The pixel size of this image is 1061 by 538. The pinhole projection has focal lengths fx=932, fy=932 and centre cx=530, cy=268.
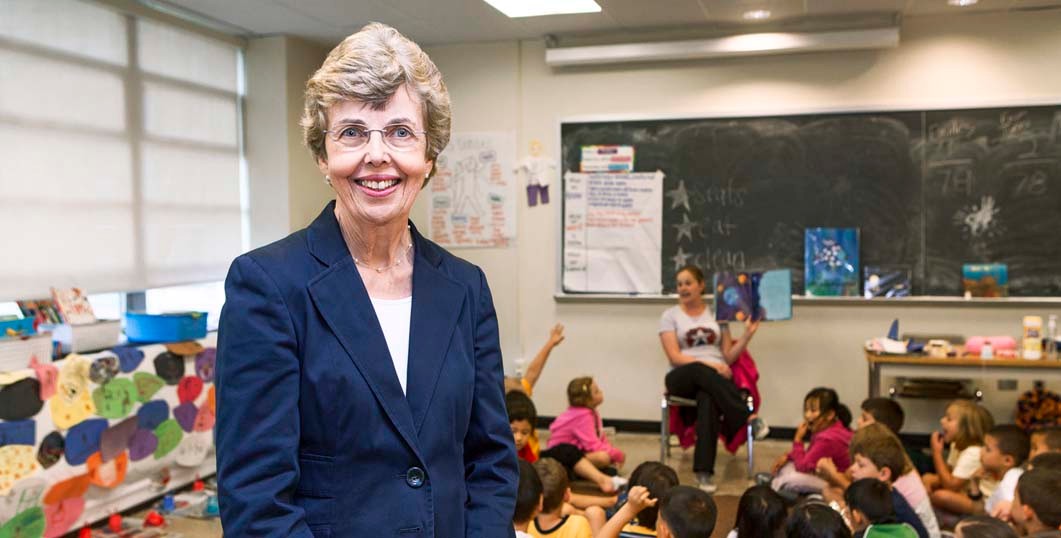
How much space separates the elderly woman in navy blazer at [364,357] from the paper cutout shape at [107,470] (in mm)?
3000

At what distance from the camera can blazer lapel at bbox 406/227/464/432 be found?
45.6 inches

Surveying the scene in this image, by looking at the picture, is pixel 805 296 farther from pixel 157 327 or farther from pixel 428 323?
pixel 428 323

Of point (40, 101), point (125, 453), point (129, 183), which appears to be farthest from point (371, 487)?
point (129, 183)

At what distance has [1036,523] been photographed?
2.79m

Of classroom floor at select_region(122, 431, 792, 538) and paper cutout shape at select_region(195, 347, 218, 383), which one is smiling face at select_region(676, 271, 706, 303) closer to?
classroom floor at select_region(122, 431, 792, 538)

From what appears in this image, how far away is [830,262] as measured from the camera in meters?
5.34

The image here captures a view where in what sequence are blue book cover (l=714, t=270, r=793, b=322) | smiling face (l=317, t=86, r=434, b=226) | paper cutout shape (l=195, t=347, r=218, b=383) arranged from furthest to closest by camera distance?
blue book cover (l=714, t=270, r=793, b=322) < paper cutout shape (l=195, t=347, r=218, b=383) < smiling face (l=317, t=86, r=434, b=226)

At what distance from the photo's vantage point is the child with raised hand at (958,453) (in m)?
3.87

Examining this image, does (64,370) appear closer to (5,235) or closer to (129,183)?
(5,235)

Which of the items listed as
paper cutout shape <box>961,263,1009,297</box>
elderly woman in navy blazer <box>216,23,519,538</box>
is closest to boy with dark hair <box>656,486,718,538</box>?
elderly woman in navy blazer <box>216,23,519,538</box>

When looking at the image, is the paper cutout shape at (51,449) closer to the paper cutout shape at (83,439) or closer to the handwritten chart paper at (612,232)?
the paper cutout shape at (83,439)

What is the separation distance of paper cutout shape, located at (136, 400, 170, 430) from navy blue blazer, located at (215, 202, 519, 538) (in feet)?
10.4

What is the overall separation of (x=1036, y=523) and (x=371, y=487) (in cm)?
244

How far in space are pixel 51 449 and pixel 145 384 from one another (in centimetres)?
56
